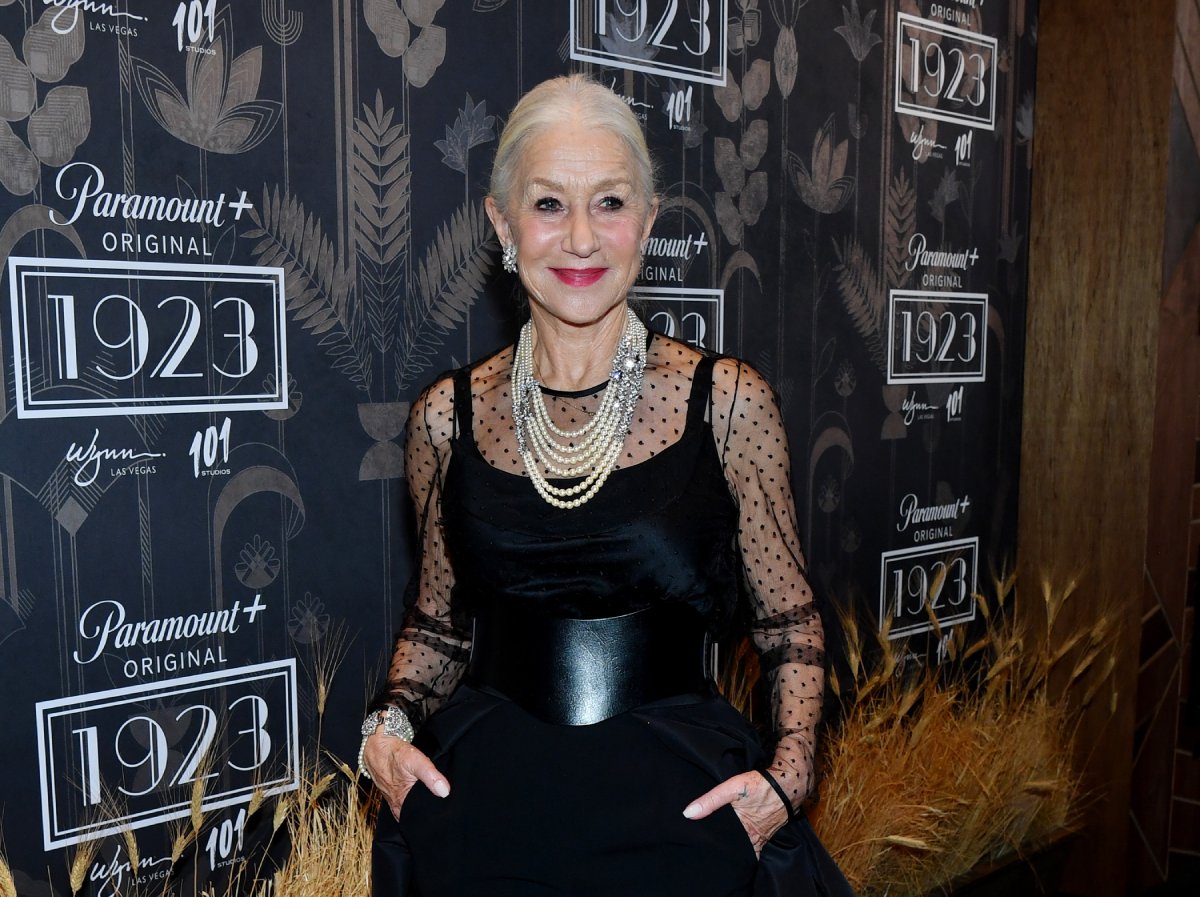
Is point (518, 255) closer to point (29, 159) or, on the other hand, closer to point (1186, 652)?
point (29, 159)

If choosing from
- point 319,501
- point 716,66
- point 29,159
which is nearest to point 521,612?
point 319,501

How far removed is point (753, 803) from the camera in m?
1.60

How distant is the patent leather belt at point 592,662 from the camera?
164 centimetres

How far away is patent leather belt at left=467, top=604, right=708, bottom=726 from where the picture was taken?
164 cm

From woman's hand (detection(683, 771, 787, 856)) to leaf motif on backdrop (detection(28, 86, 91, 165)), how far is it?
145cm

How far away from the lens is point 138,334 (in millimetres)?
2012

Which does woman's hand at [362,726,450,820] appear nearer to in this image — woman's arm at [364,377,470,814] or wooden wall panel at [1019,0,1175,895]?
woman's arm at [364,377,470,814]

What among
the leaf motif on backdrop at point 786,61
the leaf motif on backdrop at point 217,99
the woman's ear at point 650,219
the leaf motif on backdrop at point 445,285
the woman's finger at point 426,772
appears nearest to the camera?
the woman's finger at point 426,772

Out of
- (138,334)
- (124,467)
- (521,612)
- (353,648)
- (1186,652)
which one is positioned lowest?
(1186,652)

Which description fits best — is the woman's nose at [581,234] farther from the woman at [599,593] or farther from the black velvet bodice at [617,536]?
the black velvet bodice at [617,536]

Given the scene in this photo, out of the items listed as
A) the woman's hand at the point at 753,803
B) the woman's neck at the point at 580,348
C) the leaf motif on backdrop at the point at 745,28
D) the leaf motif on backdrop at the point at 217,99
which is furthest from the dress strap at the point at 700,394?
the leaf motif on backdrop at the point at 745,28

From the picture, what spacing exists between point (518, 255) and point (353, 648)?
3.40 ft

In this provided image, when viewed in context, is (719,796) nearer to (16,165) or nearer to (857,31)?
(16,165)

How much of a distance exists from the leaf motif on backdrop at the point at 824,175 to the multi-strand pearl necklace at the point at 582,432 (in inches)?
58.2
